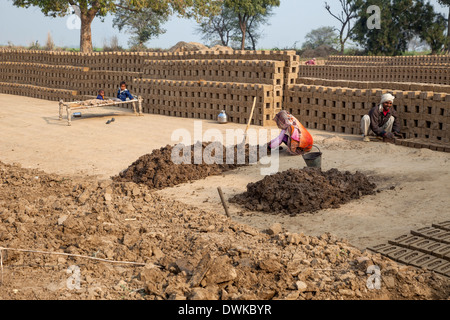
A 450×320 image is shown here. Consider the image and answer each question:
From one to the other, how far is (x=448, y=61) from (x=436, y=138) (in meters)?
15.1

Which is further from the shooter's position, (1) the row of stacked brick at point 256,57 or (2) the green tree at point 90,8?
(2) the green tree at point 90,8

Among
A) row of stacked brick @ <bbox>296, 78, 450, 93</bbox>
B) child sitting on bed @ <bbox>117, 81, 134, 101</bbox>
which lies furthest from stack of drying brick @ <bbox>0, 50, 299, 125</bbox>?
child sitting on bed @ <bbox>117, 81, 134, 101</bbox>

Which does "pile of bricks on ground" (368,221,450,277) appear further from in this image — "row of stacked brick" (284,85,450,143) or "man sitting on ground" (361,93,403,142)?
"man sitting on ground" (361,93,403,142)

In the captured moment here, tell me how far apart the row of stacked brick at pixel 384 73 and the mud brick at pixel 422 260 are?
16.6 metres

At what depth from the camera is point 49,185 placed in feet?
25.1

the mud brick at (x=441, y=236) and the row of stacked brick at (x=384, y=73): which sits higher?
the row of stacked brick at (x=384, y=73)

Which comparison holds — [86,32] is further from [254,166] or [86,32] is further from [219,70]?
[254,166]

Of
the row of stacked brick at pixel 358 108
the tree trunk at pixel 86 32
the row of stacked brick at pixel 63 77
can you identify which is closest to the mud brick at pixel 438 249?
the row of stacked brick at pixel 358 108

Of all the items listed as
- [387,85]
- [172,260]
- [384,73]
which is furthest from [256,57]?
[172,260]

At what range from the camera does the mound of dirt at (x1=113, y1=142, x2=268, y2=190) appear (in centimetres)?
804

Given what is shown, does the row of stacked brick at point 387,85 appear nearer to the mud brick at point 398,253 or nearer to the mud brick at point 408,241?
the mud brick at point 408,241

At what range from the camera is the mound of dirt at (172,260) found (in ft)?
13.8

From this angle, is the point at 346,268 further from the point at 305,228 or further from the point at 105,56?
the point at 105,56

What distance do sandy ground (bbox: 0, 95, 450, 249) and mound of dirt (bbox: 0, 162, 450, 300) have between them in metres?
0.70
